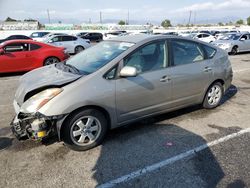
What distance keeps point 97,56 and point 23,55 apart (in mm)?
6287

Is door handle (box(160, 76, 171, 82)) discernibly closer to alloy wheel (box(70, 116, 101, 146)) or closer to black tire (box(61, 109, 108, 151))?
black tire (box(61, 109, 108, 151))

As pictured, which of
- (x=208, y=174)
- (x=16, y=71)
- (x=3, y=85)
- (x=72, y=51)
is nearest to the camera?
(x=208, y=174)

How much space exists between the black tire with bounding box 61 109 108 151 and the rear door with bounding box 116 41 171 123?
12.3 inches

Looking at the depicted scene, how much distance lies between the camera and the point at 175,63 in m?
4.36

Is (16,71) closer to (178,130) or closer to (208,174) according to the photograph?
(178,130)

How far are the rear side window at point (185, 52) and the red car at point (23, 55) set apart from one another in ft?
22.6

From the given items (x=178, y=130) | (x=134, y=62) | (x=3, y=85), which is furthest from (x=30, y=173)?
(x=3, y=85)

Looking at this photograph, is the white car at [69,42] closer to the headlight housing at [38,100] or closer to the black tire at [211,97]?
the black tire at [211,97]

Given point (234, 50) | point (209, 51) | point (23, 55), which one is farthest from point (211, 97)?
point (234, 50)

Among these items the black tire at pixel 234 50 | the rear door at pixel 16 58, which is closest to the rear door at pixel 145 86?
the rear door at pixel 16 58

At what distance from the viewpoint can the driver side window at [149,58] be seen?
3.94 meters

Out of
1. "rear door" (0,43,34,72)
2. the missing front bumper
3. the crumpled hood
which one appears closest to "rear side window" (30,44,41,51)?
"rear door" (0,43,34,72)

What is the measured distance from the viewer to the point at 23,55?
31.0 ft

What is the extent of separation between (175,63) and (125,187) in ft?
7.83
